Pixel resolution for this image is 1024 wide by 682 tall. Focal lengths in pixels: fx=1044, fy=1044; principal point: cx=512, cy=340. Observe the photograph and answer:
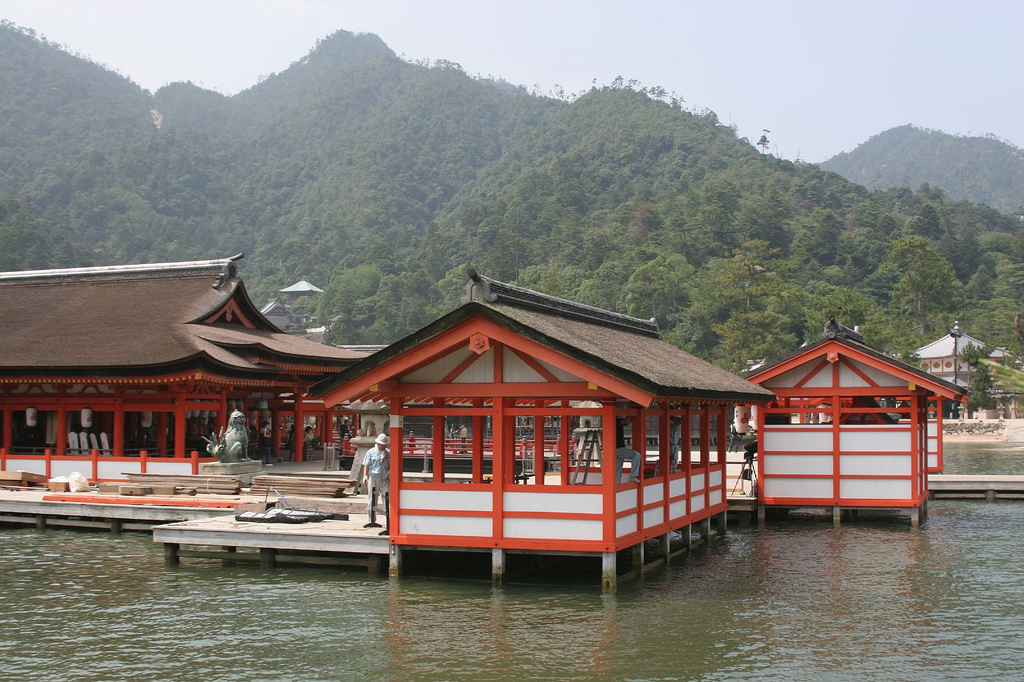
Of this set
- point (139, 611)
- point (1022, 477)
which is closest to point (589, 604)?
point (139, 611)

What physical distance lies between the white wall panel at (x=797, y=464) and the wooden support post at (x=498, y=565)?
31.1ft

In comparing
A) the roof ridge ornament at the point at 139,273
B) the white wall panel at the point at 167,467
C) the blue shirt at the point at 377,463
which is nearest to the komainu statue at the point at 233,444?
the white wall panel at the point at 167,467

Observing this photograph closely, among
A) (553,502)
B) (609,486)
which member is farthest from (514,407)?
(609,486)

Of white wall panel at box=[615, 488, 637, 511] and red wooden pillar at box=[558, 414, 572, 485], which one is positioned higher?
red wooden pillar at box=[558, 414, 572, 485]

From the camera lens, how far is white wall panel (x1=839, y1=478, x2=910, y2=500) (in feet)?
74.6

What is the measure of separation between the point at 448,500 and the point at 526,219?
12945 centimetres

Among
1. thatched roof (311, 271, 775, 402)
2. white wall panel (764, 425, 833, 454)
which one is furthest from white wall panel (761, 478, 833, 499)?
thatched roof (311, 271, 775, 402)

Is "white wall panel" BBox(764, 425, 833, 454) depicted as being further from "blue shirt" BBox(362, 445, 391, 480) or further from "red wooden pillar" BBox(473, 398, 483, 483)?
"blue shirt" BBox(362, 445, 391, 480)

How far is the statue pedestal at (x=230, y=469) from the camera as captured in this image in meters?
25.6

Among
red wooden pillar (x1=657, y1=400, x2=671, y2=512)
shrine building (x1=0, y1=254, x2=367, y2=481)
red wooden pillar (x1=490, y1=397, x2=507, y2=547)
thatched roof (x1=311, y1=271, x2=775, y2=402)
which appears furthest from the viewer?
shrine building (x1=0, y1=254, x2=367, y2=481)

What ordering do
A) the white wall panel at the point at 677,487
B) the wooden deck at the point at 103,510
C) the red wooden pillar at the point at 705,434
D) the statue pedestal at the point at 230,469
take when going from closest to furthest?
the white wall panel at the point at 677,487
the red wooden pillar at the point at 705,434
the wooden deck at the point at 103,510
the statue pedestal at the point at 230,469

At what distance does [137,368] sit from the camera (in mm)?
26406

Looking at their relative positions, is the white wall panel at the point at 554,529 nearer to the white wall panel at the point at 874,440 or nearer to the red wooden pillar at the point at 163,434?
the white wall panel at the point at 874,440

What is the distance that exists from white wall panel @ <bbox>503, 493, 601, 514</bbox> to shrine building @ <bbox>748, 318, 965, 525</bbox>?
29.7 ft
